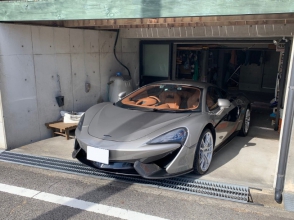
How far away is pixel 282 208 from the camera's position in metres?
3.01

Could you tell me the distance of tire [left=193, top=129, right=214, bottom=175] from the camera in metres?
3.55

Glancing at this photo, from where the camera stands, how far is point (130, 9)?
11.7 feet

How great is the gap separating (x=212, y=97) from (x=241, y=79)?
28.6 ft

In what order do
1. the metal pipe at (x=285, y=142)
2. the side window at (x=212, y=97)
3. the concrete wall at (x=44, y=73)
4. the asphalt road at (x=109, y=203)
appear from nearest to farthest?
the asphalt road at (x=109, y=203), the metal pipe at (x=285, y=142), the side window at (x=212, y=97), the concrete wall at (x=44, y=73)

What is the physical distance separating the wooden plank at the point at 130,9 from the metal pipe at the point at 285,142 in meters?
0.81

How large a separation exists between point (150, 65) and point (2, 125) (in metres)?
4.80

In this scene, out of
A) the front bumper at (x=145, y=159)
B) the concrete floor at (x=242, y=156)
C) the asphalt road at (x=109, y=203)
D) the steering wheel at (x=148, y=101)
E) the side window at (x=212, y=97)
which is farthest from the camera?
the steering wheel at (x=148, y=101)

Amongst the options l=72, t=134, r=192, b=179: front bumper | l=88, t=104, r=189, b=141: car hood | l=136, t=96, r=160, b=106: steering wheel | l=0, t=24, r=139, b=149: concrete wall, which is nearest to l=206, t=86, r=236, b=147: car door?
l=88, t=104, r=189, b=141: car hood

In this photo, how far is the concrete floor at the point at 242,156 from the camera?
12.3ft

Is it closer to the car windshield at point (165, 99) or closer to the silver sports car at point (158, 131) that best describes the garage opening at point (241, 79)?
the silver sports car at point (158, 131)

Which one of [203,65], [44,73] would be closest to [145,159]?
[44,73]

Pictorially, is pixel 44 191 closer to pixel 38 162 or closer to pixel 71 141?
pixel 38 162

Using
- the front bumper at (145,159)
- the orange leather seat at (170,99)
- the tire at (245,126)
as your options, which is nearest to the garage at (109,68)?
the tire at (245,126)

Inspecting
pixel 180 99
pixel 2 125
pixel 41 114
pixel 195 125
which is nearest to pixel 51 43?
pixel 41 114
